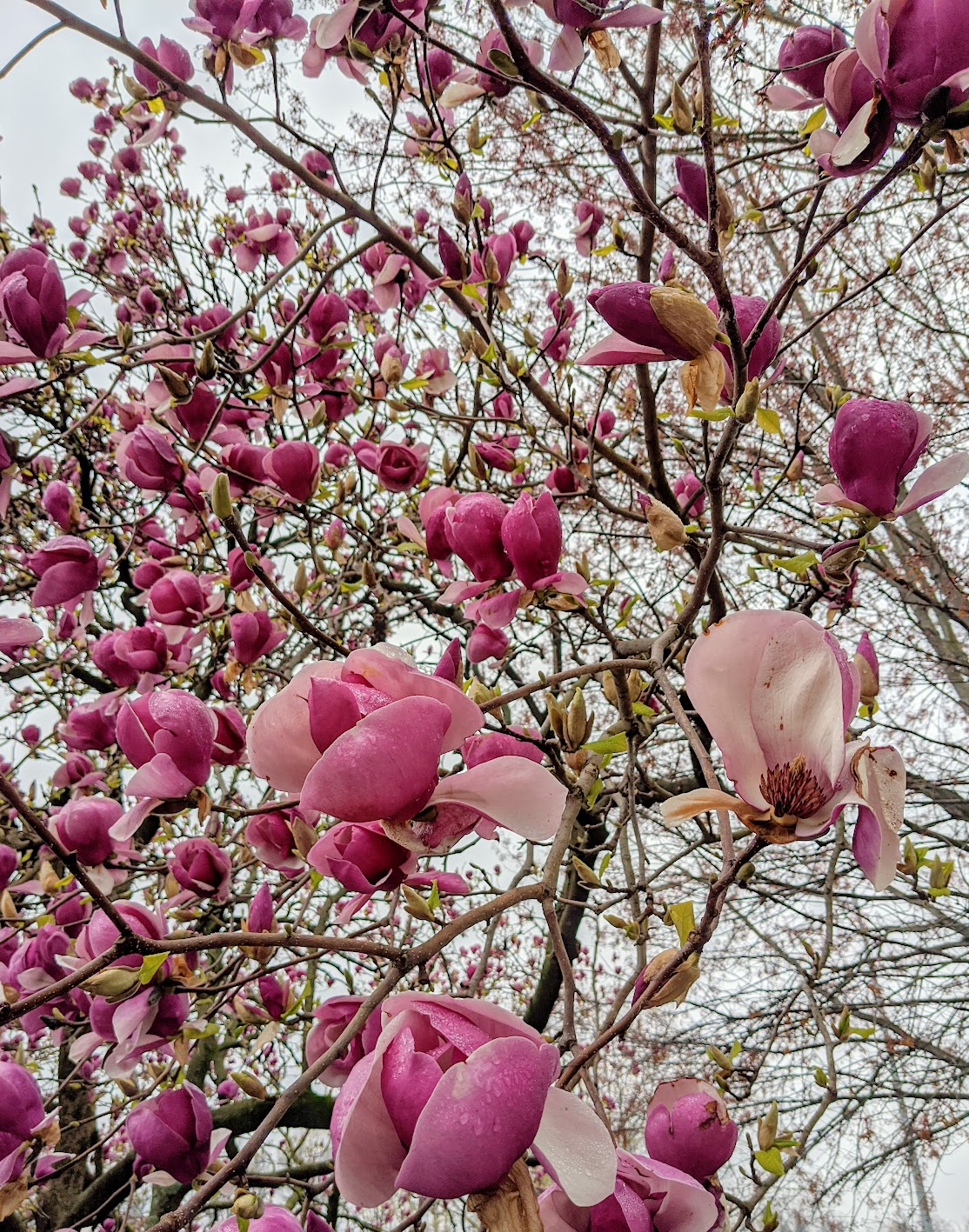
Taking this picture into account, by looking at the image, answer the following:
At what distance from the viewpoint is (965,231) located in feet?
10.9

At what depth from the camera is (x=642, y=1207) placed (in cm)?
40

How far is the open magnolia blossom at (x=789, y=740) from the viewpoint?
15.7 inches

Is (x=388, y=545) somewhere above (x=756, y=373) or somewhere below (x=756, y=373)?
above

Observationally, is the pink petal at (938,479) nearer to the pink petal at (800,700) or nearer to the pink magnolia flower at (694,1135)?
the pink petal at (800,700)

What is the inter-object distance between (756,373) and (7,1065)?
913mm

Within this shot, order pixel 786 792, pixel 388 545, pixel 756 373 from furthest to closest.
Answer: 1. pixel 388 545
2. pixel 756 373
3. pixel 786 792

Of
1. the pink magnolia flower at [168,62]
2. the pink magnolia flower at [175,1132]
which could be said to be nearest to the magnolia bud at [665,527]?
the pink magnolia flower at [175,1132]

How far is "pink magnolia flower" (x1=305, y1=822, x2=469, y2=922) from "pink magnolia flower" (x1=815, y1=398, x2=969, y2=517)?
458 millimetres

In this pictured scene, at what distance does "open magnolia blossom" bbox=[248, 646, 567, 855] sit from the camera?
0.39m

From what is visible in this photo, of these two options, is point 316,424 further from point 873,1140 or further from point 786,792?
point 873,1140

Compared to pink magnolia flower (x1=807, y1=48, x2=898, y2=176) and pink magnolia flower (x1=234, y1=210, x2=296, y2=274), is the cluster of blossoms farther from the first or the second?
pink magnolia flower (x1=234, y1=210, x2=296, y2=274)

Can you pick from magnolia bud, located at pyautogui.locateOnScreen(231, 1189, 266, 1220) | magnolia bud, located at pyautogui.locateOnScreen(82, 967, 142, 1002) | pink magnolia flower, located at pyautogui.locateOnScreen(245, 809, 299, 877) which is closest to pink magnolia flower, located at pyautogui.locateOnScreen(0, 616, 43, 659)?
pink magnolia flower, located at pyautogui.locateOnScreen(245, 809, 299, 877)

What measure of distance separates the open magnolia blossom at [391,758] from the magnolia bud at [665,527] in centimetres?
34

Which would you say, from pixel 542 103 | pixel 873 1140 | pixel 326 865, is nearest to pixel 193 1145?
pixel 326 865
